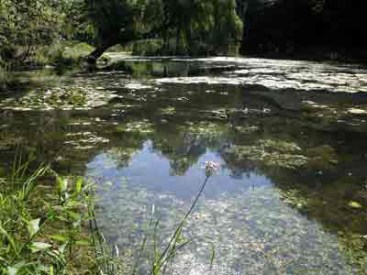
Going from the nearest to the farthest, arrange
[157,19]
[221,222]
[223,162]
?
1. [221,222]
2. [223,162]
3. [157,19]

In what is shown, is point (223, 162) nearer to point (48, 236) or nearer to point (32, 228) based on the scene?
point (48, 236)

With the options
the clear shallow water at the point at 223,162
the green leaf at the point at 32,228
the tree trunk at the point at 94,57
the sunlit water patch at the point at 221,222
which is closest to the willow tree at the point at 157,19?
the tree trunk at the point at 94,57

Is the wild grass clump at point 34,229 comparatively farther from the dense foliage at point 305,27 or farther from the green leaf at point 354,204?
the dense foliage at point 305,27

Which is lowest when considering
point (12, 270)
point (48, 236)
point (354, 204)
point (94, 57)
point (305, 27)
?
point (354, 204)

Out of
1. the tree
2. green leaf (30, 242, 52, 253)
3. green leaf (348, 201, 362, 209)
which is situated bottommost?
green leaf (348, 201, 362, 209)

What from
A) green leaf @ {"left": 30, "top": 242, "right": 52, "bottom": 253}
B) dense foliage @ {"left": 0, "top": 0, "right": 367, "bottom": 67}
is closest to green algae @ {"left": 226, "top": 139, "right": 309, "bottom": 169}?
dense foliage @ {"left": 0, "top": 0, "right": 367, "bottom": 67}

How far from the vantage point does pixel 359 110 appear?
9.98 m

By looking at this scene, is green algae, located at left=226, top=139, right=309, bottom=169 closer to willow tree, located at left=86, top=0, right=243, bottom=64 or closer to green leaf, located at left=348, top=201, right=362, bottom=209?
green leaf, located at left=348, top=201, right=362, bottom=209

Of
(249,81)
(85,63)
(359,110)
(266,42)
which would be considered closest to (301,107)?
(359,110)

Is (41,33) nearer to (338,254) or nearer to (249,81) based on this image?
(249,81)

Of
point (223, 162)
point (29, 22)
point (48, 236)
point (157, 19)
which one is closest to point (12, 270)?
point (48, 236)

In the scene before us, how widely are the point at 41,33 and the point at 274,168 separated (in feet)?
30.1

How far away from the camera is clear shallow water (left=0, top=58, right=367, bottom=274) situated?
149 inches

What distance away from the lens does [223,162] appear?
6.25 m
